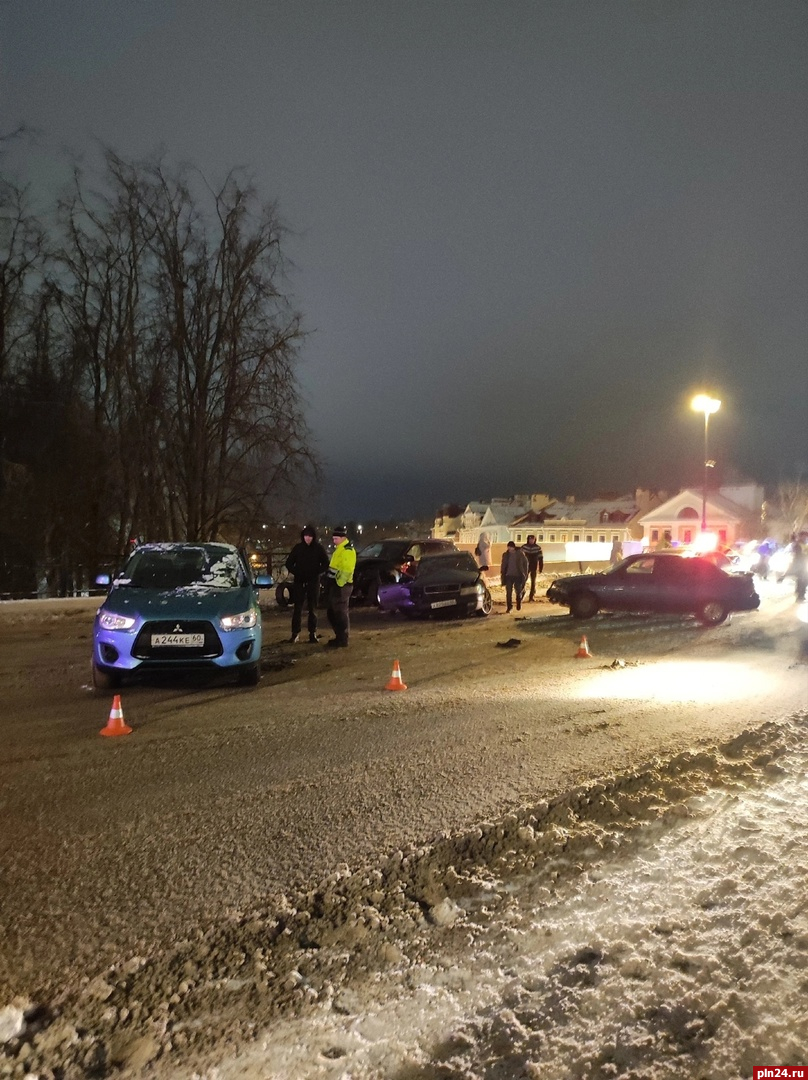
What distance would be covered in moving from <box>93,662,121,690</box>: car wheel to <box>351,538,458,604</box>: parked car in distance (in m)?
9.42

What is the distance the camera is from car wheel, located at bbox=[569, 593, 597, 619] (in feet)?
49.6

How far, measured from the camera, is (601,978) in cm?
282

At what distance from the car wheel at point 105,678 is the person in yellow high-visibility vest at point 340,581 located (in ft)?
11.7

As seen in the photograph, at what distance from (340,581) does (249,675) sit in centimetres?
277

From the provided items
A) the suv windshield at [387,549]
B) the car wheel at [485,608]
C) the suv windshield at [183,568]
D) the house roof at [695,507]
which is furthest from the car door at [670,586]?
the house roof at [695,507]

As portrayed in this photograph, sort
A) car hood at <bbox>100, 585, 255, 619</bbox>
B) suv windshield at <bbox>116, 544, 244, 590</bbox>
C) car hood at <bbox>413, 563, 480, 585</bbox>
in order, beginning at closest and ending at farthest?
car hood at <bbox>100, 585, 255, 619</bbox> < suv windshield at <bbox>116, 544, 244, 590</bbox> < car hood at <bbox>413, 563, 480, 585</bbox>

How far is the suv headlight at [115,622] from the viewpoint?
25.2 feet

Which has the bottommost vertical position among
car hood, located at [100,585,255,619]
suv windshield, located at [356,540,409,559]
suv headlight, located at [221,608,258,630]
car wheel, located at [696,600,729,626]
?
car wheel, located at [696,600,729,626]

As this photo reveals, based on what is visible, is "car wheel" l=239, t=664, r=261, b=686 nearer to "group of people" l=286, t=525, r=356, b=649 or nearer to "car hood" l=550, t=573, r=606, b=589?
"group of people" l=286, t=525, r=356, b=649

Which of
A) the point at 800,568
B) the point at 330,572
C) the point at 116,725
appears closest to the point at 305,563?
the point at 330,572

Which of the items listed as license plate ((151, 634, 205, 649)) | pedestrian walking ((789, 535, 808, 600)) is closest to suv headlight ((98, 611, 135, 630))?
license plate ((151, 634, 205, 649))

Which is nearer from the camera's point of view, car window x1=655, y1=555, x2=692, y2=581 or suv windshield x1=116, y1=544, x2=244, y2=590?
suv windshield x1=116, y1=544, x2=244, y2=590

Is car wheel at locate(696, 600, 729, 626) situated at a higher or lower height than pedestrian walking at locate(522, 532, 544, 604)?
lower

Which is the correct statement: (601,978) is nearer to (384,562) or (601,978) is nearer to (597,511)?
(384,562)
